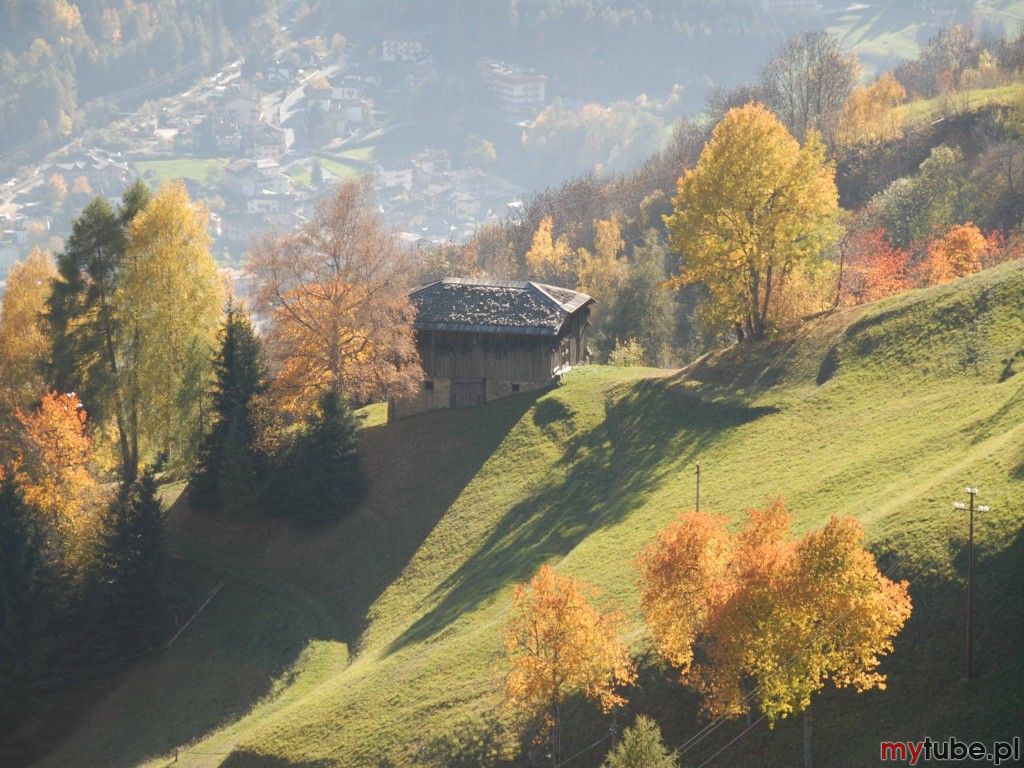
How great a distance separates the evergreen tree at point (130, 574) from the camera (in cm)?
5394

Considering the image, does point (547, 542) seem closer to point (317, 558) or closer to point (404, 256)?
point (317, 558)

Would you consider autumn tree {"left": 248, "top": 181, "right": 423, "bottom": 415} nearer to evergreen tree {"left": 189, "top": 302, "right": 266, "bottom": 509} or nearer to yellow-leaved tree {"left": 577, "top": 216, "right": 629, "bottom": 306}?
evergreen tree {"left": 189, "top": 302, "right": 266, "bottom": 509}

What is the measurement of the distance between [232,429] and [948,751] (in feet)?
137

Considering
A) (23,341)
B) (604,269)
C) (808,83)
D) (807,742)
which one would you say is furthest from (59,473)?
(808,83)

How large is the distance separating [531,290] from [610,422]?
1092cm

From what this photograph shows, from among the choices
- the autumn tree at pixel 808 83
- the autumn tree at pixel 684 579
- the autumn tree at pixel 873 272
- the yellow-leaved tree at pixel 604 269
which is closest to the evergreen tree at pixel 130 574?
the autumn tree at pixel 684 579

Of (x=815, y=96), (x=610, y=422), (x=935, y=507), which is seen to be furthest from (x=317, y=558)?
(x=815, y=96)

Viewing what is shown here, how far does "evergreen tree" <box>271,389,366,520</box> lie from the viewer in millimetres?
61281

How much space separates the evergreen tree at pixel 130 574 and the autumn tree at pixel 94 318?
997cm

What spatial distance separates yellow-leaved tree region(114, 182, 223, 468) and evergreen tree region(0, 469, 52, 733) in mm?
11406

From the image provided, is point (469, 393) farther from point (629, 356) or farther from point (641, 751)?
point (641, 751)

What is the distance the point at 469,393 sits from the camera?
67938mm

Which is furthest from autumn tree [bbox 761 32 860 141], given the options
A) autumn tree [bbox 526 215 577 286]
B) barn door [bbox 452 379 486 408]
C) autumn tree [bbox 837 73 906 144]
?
barn door [bbox 452 379 486 408]

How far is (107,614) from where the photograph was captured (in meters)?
54.0
